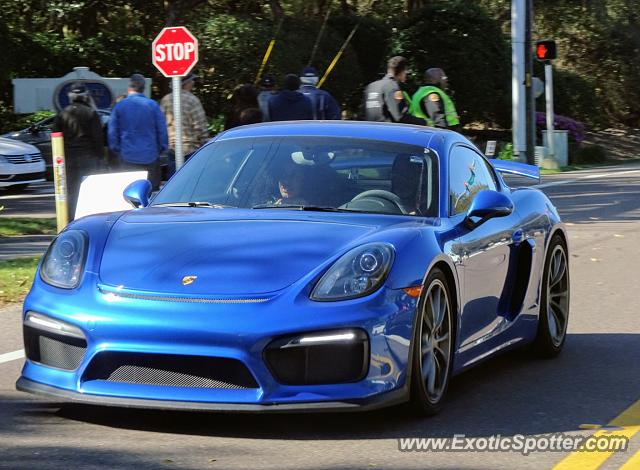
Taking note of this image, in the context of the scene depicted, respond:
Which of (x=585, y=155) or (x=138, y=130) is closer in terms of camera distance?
(x=138, y=130)

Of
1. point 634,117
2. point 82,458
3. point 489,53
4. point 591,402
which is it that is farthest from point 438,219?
point 634,117

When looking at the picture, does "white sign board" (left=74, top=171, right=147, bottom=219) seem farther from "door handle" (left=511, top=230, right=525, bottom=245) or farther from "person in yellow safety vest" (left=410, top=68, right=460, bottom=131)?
"person in yellow safety vest" (left=410, top=68, right=460, bottom=131)

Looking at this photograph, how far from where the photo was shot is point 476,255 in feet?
21.6

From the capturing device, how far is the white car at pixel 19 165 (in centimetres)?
2270

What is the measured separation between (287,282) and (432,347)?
0.87 m

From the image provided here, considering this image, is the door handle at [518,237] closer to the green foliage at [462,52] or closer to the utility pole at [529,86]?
the utility pole at [529,86]

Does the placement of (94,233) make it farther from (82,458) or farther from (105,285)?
(82,458)

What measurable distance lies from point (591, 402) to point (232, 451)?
6.80ft

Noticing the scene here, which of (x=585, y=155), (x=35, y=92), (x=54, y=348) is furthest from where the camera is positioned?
(x=585, y=155)

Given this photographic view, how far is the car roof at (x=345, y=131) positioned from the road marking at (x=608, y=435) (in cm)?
173

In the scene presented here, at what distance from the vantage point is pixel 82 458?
17.0ft

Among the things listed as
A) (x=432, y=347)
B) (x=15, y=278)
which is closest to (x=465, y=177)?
(x=432, y=347)

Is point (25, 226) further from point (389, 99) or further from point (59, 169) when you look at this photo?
point (389, 99)

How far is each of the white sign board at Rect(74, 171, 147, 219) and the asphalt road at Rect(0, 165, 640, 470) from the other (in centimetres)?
178
